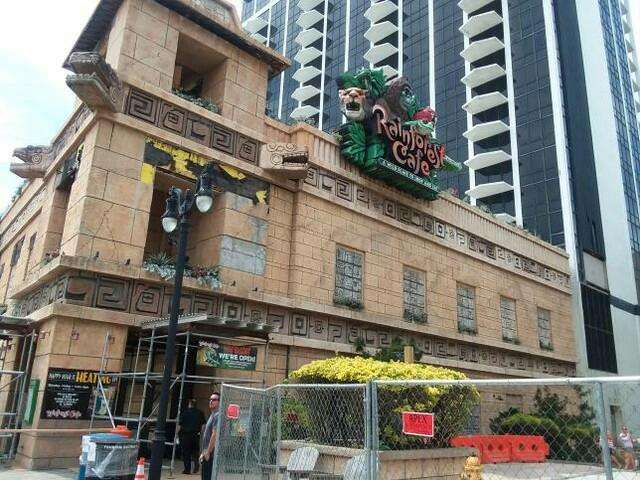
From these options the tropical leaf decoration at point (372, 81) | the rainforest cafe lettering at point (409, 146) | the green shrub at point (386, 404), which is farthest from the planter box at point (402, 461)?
the tropical leaf decoration at point (372, 81)

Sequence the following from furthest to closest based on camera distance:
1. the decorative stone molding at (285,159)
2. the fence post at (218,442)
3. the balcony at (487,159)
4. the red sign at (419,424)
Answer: the balcony at (487,159), the decorative stone molding at (285,159), the fence post at (218,442), the red sign at (419,424)

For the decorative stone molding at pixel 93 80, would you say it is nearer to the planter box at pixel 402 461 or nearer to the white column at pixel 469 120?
the planter box at pixel 402 461

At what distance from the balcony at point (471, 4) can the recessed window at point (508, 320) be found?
31.7 metres

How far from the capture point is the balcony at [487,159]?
4297 cm

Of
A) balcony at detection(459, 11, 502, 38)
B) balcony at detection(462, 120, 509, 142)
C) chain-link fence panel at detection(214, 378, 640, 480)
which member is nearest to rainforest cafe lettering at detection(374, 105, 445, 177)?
chain-link fence panel at detection(214, 378, 640, 480)

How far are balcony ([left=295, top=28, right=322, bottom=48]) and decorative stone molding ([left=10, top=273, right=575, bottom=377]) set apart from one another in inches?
1927

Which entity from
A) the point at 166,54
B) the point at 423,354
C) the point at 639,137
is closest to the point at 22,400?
the point at 166,54

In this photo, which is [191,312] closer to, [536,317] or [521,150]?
[536,317]

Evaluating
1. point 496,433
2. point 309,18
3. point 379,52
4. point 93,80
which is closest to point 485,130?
point 379,52

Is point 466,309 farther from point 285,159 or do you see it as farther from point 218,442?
point 218,442

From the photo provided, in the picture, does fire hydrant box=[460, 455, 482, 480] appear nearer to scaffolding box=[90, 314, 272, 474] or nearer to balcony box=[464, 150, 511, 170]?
scaffolding box=[90, 314, 272, 474]

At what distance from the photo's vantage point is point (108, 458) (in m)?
9.16

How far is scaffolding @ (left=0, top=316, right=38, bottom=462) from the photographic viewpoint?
13.8 m

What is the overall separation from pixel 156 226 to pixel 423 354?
36.2 feet
